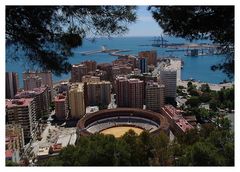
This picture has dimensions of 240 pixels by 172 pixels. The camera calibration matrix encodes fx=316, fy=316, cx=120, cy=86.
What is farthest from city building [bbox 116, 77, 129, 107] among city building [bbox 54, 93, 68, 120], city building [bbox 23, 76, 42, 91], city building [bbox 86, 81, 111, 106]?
city building [bbox 23, 76, 42, 91]

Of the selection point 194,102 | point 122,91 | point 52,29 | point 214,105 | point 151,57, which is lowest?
point 194,102

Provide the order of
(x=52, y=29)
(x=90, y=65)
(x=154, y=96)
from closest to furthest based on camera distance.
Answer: (x=52, y=29), (x=154, y=96), (x=90, y=65)

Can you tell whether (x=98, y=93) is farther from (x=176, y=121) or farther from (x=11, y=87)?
(x=176, y=121)

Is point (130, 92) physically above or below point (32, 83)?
below

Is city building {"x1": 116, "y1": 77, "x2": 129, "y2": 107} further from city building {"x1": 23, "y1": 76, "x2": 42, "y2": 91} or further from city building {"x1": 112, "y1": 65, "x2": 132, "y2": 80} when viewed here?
city building {"x1": 112, "y1": 65, "x2": 132, "y2": 80}

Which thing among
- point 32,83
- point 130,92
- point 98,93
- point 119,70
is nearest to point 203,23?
point 130,92

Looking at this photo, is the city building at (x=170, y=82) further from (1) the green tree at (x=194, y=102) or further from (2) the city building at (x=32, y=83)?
(2) the city building at (x=32, y=83)

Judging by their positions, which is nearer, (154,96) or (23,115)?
(23,115)

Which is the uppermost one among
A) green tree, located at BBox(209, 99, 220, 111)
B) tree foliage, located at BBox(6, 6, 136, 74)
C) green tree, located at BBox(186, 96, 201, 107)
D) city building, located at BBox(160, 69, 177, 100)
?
tree foliage, located at BBox(6, 6, 136, 74)
